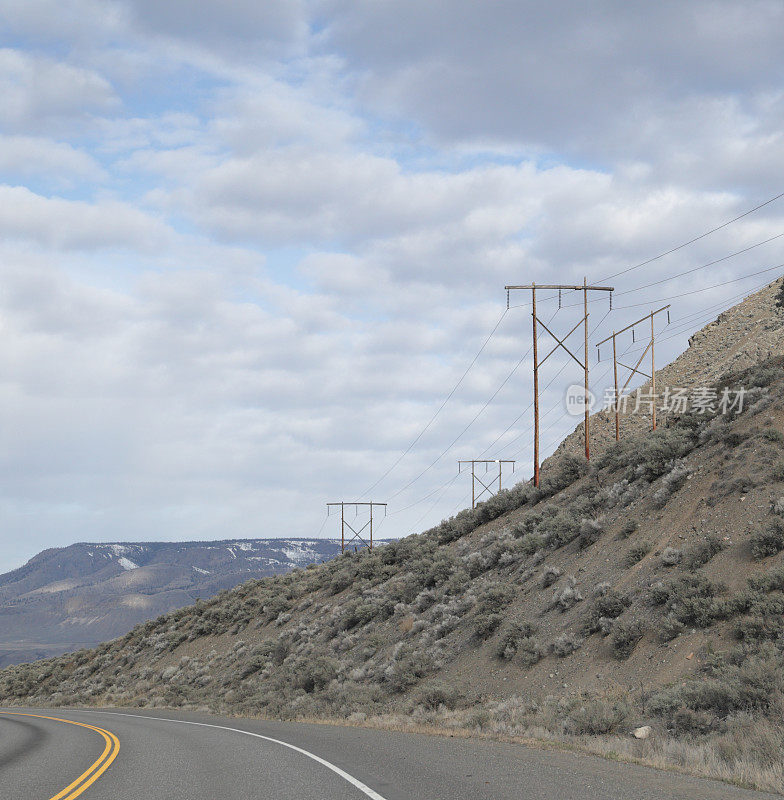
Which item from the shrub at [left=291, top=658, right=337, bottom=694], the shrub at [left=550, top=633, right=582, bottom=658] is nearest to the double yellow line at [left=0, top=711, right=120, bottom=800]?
the shrub at [left=550, top=633, right=582, bottom=658]

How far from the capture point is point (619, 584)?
23.0 metres

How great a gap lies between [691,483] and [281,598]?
32.7 meters

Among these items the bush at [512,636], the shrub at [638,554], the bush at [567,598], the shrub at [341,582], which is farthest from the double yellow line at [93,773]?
the shrub at [341,582]

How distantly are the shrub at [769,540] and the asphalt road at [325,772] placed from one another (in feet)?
31.0

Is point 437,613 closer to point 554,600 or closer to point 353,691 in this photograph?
A: point 353,691

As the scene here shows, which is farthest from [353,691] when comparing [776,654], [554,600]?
[776,654]

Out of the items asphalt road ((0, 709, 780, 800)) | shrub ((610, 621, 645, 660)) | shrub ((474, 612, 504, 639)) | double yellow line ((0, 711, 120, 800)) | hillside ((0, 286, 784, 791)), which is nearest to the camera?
asphalt road ((0, 709, 780, 800))

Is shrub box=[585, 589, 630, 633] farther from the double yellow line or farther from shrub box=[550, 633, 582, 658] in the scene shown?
the double yellow line

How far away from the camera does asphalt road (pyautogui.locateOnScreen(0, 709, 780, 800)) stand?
9.62m

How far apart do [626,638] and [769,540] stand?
15.6 ft

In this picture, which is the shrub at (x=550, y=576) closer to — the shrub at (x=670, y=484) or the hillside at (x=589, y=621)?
the hillside at (x=589, y=621)

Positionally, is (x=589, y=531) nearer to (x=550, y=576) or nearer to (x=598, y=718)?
(x=550, y=576)

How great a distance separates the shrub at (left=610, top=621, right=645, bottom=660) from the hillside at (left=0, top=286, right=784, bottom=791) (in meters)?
0.04

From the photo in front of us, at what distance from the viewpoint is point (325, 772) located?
37.6 feet
